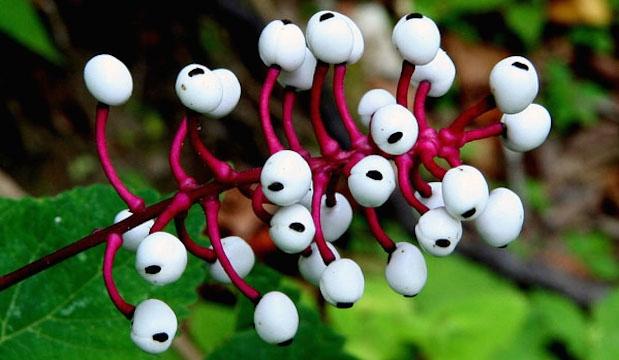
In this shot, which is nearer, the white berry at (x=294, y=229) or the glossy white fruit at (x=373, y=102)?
the white berry at (x=294, y=229)

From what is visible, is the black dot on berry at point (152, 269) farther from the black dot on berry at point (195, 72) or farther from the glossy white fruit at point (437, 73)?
the glossy white fruit at point (437, 73)

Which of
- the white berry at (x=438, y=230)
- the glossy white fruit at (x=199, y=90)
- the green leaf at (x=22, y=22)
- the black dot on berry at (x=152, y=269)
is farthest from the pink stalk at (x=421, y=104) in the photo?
the green leaf at (x=22, y=22)

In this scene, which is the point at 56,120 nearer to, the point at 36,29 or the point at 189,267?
the point at 36,29

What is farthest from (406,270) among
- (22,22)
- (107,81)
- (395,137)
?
(22,22)

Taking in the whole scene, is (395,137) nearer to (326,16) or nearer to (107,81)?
(326,16)

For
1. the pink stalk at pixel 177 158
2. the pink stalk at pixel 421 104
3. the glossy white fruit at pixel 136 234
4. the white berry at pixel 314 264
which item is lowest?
the white berry at pixel 314 264

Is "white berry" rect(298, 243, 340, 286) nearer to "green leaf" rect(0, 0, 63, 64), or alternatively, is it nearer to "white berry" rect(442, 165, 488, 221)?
"white berry" rect(442, 165, 488, 221)

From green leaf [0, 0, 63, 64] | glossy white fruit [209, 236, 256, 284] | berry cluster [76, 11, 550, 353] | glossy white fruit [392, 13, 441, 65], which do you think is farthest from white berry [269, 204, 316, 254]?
green leaf [0, 0, 63, 64]
